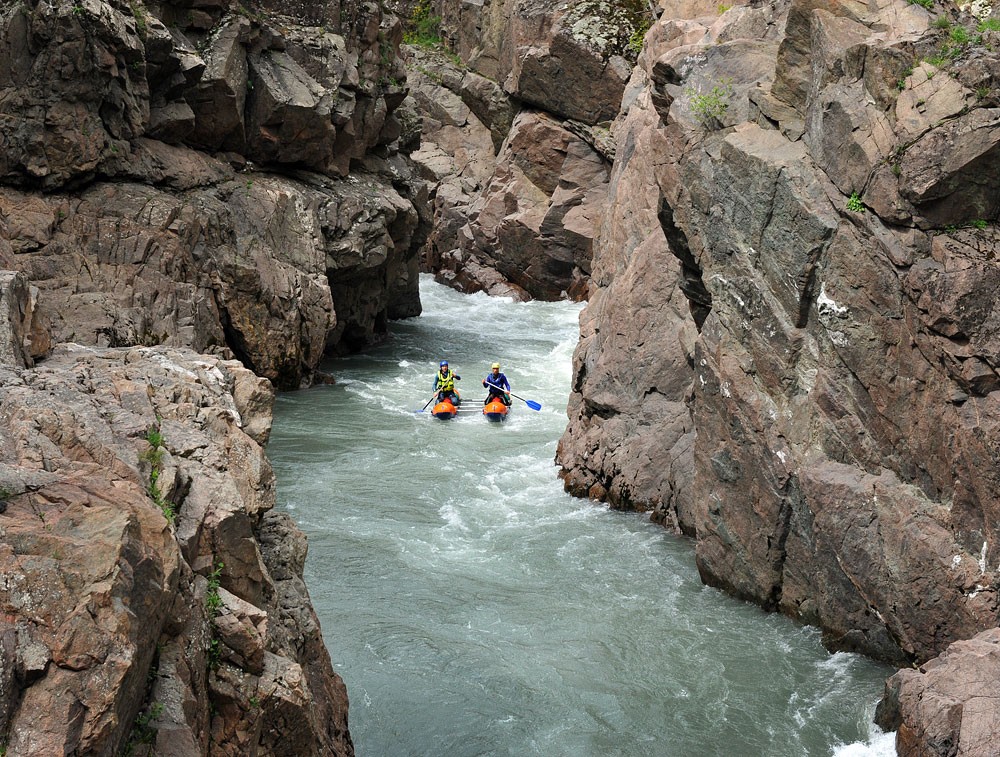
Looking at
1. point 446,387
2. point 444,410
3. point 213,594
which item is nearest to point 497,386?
point 446,387

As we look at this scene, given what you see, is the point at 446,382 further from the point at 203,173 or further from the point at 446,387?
the point at 203,173

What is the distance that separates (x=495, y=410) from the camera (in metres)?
21.4

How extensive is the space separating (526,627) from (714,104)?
22.3 feet

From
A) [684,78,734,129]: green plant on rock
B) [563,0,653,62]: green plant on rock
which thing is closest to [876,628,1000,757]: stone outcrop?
[684,78,734,129]: green plant on rock

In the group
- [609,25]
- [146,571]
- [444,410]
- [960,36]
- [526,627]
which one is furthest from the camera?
[609,25]

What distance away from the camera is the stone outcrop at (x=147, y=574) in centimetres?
464

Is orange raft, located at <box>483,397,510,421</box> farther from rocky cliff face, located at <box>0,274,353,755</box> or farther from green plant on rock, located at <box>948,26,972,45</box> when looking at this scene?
green plant on rock, located at <box>948,26,972,45</box>

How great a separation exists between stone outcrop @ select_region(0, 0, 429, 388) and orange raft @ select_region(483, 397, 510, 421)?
4571 mm

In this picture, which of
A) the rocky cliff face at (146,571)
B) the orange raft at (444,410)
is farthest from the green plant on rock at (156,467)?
the orange raft at (444,410)

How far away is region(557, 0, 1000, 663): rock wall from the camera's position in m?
9.72

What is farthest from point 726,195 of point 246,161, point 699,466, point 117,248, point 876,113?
point 246,161

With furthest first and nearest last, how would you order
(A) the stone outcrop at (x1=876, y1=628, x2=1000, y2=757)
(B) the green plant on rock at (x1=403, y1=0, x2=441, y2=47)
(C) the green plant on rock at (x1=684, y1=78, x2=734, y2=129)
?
(B) the green plant on rock at (x1=403, y1=0, x2=441, y2=47) < (C) the green plant on rock at (x1=684, y1=78, x2=734, y2=129) < (A) the stone outcrop at (x1=876, y1=628, x2=1000, y2=757)

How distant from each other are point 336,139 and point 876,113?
704 inches

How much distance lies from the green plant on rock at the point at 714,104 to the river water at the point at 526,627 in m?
5.70
